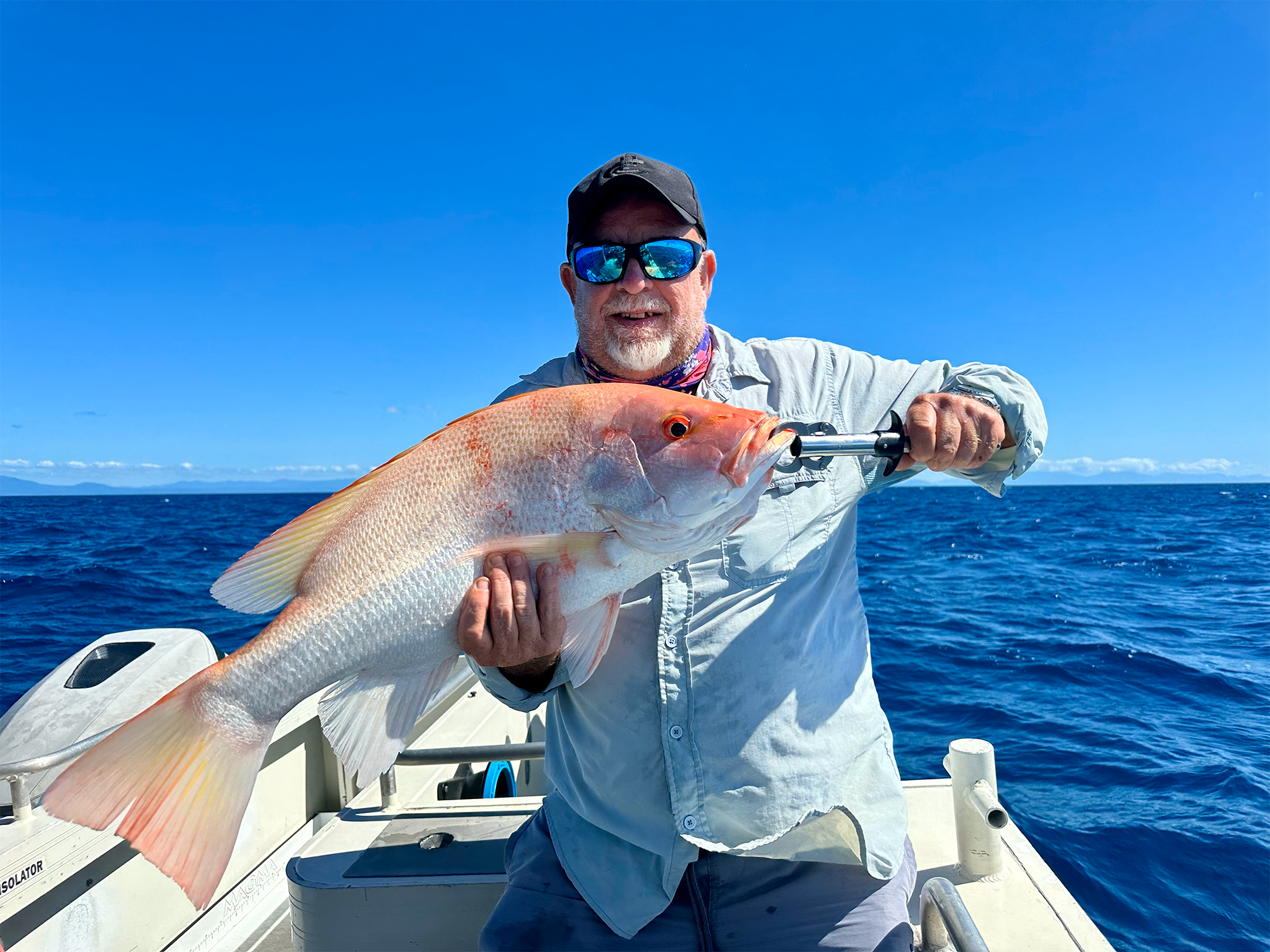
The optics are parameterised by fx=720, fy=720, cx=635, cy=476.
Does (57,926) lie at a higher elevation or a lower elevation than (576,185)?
lower

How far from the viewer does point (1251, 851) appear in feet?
16.3

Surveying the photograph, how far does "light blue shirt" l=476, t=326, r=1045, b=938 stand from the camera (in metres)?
1.93

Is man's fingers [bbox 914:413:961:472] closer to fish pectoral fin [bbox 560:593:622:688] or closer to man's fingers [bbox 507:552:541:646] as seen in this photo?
fish pectoral fin [bbox 560:593:622:688]

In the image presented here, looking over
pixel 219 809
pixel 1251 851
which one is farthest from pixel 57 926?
pixel 1251 851

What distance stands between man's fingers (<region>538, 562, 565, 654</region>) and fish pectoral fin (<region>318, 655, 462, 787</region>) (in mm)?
253

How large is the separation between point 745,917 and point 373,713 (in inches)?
45.8

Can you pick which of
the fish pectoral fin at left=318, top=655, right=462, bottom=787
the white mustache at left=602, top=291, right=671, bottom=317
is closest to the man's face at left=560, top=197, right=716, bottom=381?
the white mustache at left=602, top=291, right=671, bottom=317

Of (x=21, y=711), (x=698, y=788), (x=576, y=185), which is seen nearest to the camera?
(x=698, y=788)

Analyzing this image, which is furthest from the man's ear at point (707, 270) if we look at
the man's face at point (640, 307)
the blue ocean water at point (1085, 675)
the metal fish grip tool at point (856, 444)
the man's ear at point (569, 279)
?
the blue ocean water at point (1085, 675)

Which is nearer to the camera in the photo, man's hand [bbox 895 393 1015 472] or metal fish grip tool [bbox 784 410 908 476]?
metal fish grip tool [bbox 784 410 908 476]

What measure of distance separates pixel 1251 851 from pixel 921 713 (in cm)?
325

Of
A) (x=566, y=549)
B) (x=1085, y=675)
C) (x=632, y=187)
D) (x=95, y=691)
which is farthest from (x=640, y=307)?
(x=1085, y=675)

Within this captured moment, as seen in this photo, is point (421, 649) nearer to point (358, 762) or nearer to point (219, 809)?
point (358, 762)

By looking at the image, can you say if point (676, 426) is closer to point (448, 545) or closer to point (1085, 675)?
point (448, 545)
